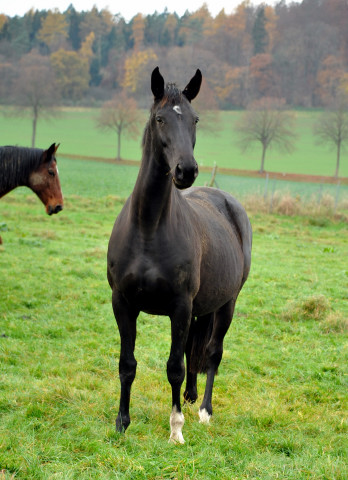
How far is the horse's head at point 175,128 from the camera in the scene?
2.81 meters

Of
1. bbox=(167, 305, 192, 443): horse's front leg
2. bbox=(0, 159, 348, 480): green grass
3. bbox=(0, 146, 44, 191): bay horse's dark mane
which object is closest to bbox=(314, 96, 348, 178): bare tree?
bbox=(0, 159, 348, 480): green grass

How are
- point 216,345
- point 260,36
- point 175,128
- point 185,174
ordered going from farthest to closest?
point 260,36 → point 216,345 → point 175,128 → point 185,174

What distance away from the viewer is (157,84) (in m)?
3.15

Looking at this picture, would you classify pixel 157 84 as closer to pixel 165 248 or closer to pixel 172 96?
pixel 172 96

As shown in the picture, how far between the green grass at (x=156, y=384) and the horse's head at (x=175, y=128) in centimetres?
183

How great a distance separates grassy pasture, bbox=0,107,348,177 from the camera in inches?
1934

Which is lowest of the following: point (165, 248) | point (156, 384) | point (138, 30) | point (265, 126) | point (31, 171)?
point (156, 384)

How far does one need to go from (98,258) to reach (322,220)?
9380 mm

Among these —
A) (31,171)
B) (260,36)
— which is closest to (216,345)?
(31,171)

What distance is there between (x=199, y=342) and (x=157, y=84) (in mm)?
2461

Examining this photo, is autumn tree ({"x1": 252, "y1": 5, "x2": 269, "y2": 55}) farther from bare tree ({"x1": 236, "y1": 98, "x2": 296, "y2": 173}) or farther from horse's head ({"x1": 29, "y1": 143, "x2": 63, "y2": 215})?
horse's head ({"x1": 29, "y1": 143, "x2": 63, "y2": 215})

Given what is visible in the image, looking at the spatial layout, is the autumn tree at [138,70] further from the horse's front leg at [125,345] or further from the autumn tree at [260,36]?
the horse's front leg at [125,345]

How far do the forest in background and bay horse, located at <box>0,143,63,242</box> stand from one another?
3734 centimetres

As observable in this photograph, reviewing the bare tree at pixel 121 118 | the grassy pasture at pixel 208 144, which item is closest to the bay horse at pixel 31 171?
the grassy pasture at pixel 208 144
